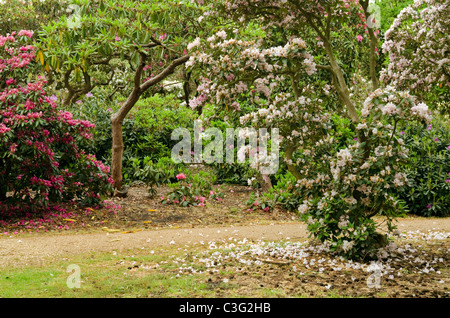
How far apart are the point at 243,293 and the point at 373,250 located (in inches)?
61.9

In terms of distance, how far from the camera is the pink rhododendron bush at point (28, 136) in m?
6.50

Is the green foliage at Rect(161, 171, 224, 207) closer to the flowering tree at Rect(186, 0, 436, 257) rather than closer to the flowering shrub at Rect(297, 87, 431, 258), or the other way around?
the flowering tree at Rect(186, 0, 436, 257)

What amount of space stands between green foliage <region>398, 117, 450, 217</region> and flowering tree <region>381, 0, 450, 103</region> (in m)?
2.30

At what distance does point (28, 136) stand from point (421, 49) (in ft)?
18.0

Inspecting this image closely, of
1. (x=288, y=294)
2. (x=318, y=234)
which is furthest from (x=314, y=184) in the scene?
(x=288, y=294)

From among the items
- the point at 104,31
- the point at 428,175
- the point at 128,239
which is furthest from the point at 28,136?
the point at 428,175

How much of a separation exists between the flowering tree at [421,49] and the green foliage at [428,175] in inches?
90.6

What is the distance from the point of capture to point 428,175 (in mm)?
8133

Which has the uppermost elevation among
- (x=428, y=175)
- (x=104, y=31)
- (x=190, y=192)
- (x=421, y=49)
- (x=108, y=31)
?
(x=108, y=31)

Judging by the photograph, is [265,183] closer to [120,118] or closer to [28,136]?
[120,118]

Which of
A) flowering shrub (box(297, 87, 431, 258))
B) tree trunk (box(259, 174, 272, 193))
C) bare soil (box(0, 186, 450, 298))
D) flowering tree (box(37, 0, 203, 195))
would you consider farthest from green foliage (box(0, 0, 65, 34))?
flowering shrub (box(297, 87, 431, 258))

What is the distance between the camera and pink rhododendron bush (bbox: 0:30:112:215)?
6.50 m

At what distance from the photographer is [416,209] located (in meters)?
8.22

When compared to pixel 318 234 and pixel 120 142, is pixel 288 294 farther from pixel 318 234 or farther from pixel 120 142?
pixel 120 142
